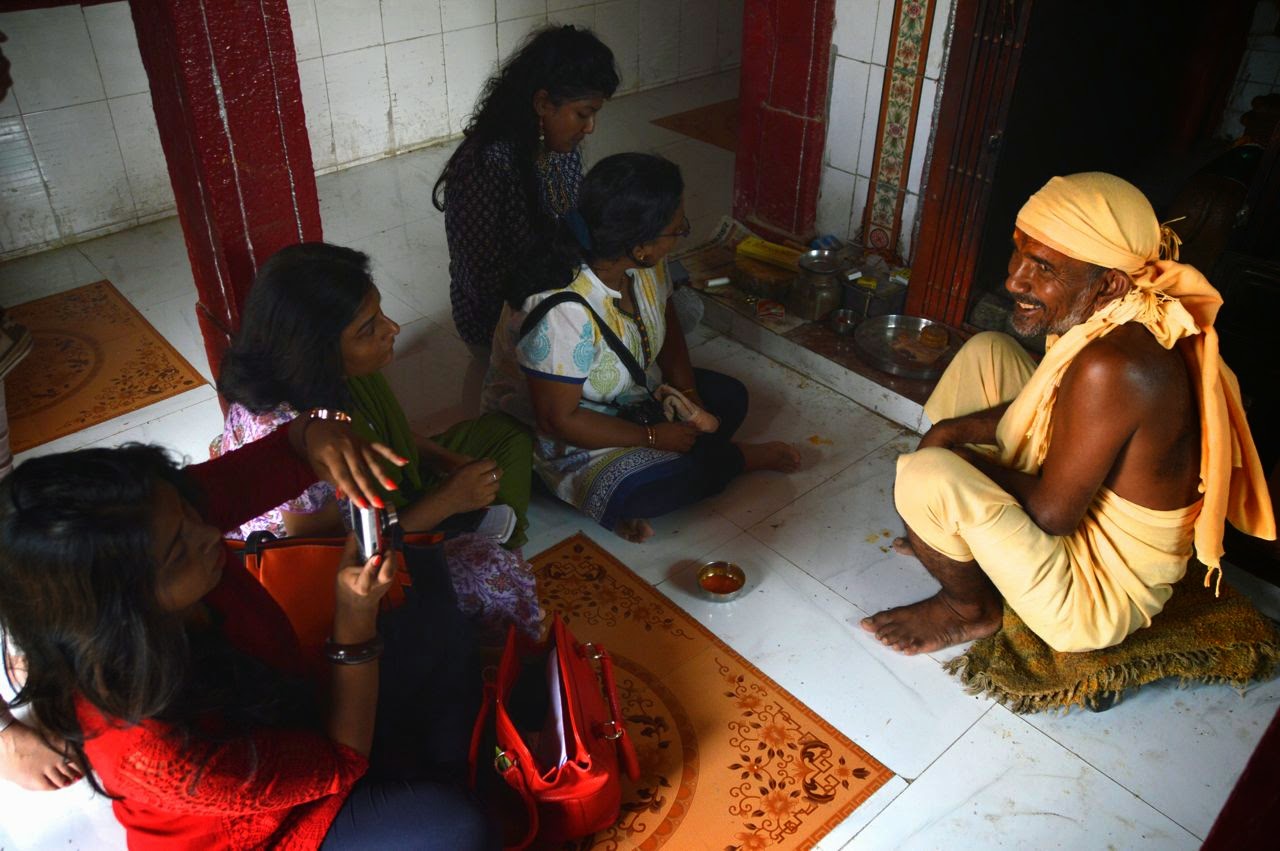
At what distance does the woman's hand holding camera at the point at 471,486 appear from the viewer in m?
2.55

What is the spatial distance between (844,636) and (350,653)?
156 cm

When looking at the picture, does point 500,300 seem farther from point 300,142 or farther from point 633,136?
point 633,136

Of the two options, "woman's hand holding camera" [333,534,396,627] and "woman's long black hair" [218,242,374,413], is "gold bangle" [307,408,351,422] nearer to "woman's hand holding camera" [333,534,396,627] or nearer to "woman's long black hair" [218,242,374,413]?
"woman's long black hair" [218,242,374,413]

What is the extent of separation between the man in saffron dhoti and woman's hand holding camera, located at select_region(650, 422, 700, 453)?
75cm

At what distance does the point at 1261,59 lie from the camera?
Result: 17.3 ft

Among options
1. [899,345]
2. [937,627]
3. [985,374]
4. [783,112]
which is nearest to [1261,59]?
[783,112]

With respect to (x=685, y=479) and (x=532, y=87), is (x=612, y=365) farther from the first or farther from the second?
(x=532, y=87)

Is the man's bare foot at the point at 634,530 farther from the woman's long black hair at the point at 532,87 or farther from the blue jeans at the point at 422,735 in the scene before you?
the woman's long black hair at the point at 532,87

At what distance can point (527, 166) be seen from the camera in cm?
346

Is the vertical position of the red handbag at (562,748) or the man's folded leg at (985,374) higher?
the man's folded leg at (985,374)

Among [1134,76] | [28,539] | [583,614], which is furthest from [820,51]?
[28,539]

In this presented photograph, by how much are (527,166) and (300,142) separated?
2.58 ft

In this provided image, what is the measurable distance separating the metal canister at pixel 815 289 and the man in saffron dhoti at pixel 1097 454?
4.91 ft

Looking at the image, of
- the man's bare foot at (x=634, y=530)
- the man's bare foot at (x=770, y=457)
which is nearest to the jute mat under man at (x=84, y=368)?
the man's bare foot at (x=634, y=530)
